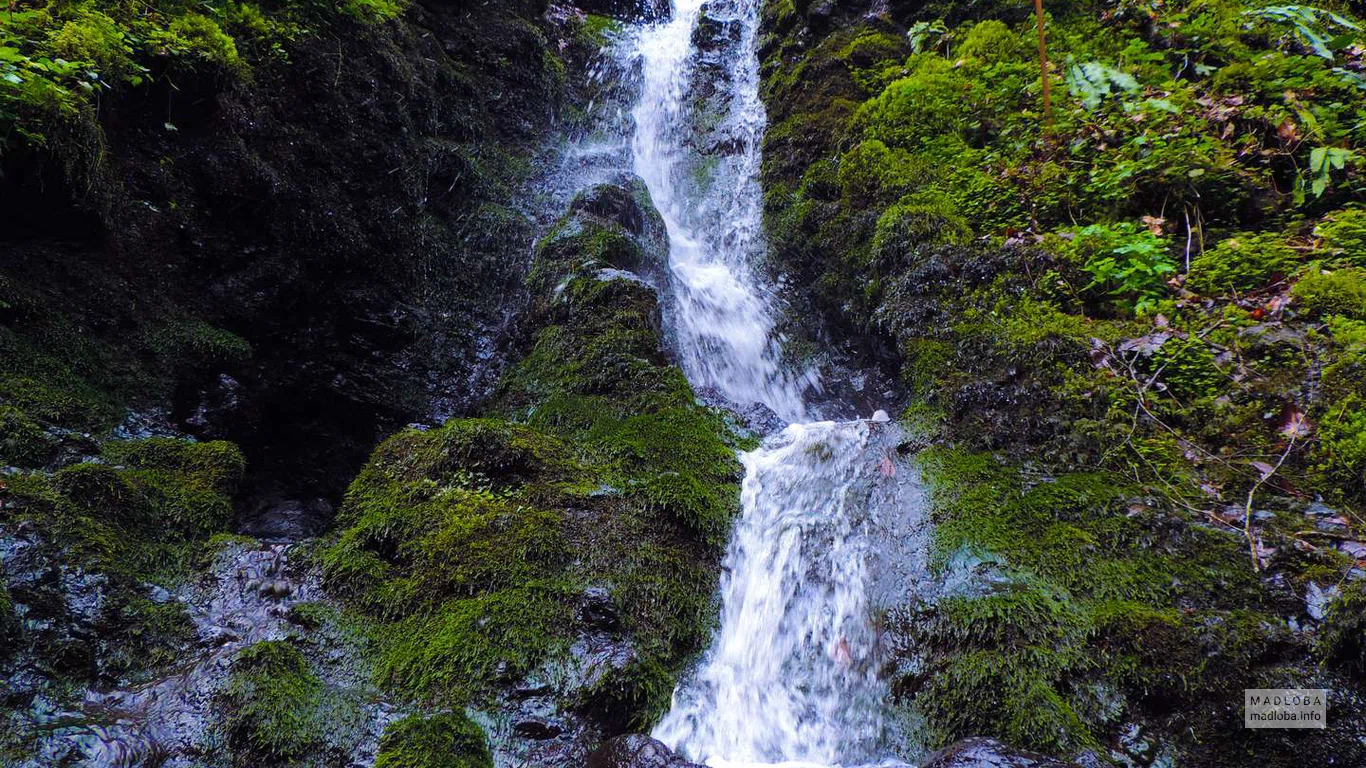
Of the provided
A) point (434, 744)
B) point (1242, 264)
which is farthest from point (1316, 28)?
point (434, 744)

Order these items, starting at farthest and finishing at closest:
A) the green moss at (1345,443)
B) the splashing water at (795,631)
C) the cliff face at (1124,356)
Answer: the splashing water at (795,631) → the green moss at (1345,443) → the cliff face at (1124,356)

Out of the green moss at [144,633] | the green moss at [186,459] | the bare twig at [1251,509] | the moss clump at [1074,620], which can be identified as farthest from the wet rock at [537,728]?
the bare twig at [1251,509]

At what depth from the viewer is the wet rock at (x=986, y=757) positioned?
104 inches

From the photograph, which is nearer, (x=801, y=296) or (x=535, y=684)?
(x=535, y=684)

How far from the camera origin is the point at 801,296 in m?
7.72

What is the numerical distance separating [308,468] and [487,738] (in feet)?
13.5

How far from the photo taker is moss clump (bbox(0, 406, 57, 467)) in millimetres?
3342

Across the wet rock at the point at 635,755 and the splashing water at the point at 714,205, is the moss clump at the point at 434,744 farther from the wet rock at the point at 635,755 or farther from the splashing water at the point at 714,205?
the splashing water at the point at 714,205

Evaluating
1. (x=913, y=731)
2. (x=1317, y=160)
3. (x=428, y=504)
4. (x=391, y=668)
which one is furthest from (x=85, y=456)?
(x=1317, y=160)

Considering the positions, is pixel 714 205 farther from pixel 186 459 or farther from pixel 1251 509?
pixel 1251 509

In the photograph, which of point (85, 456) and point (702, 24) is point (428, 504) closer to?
point (85, 456)

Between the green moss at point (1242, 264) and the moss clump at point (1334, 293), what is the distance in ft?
0.90

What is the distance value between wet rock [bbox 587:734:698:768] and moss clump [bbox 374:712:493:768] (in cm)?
52

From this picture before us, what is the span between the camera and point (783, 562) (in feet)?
14.0
